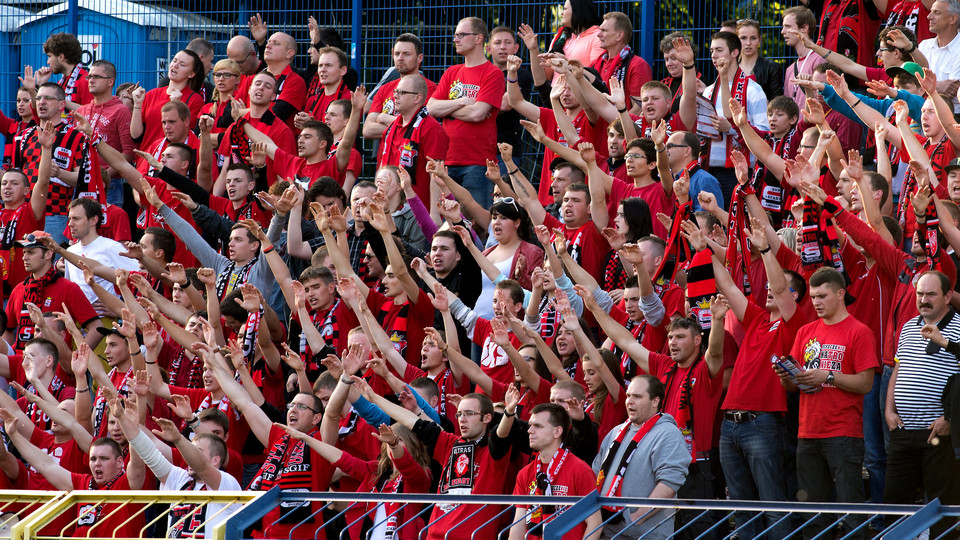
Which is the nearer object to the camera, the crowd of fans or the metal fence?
the crowd of fans

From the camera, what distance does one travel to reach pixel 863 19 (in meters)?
11.7

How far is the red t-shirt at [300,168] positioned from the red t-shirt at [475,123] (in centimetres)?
99

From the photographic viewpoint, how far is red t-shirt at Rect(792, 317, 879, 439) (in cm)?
752

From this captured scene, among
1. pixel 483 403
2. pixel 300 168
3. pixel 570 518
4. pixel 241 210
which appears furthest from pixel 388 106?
pixel 570 518

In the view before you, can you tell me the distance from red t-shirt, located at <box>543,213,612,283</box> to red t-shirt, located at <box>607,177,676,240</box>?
0.25m

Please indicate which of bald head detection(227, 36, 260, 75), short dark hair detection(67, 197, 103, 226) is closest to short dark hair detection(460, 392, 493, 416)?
short dark hair detection(67, 197, 103, 226)

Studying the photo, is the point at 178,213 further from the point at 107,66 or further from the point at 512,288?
the point at 512,288

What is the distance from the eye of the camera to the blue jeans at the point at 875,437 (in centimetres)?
791

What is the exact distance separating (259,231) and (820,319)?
13.4ft

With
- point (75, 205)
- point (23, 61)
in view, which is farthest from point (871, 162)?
point (23, 61)

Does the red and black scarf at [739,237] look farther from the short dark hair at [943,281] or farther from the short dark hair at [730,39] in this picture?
the short dark hair at [730,39]

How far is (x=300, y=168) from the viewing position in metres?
11.5

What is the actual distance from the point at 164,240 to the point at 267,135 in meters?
1.69

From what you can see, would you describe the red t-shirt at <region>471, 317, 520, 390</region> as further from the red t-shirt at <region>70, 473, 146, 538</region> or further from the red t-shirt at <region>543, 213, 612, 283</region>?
Answer: the red t-shirt at <region>70, 473, 146, 538</region>
